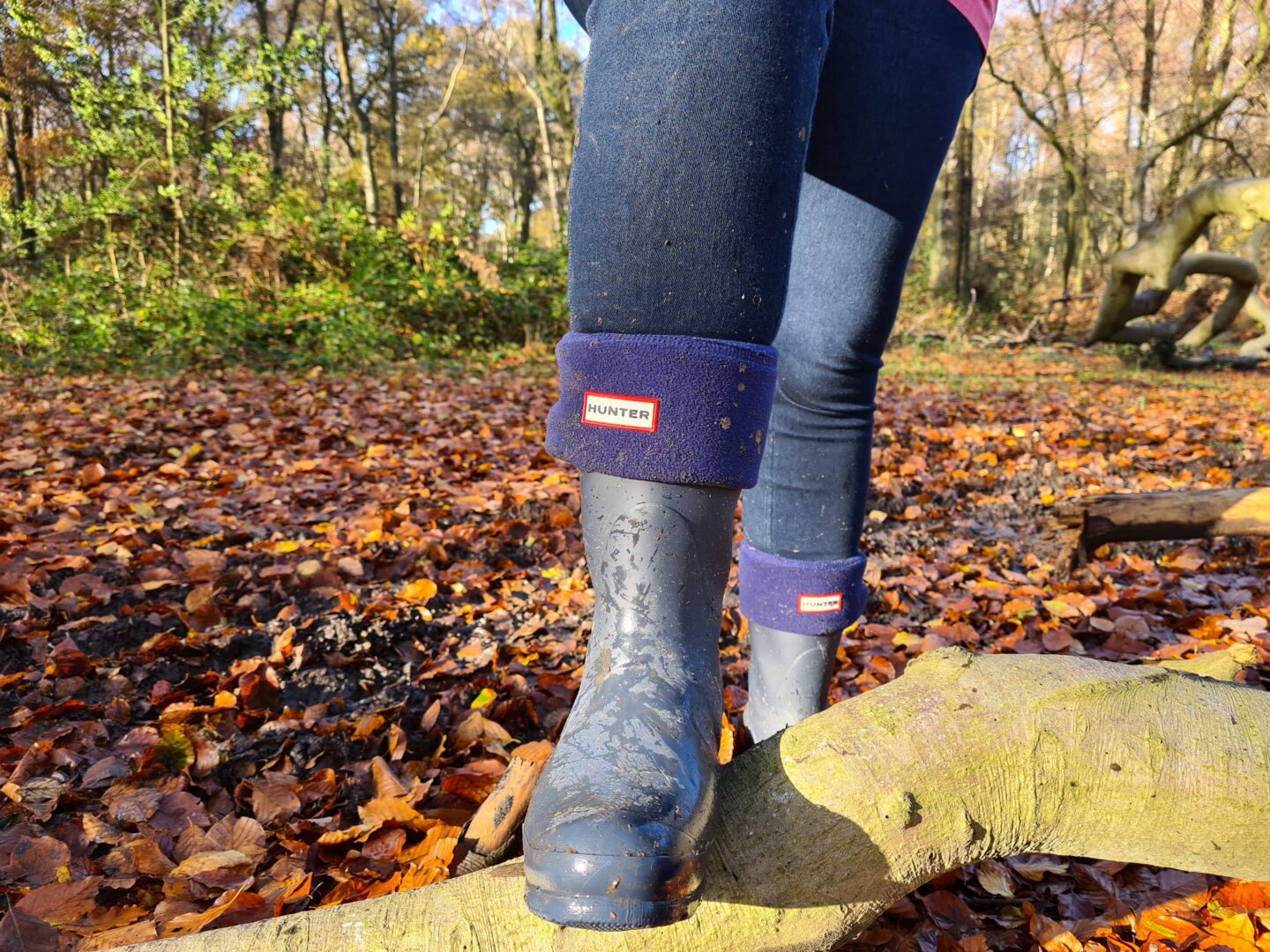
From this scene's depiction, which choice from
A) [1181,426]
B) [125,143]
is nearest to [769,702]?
[1181,426]

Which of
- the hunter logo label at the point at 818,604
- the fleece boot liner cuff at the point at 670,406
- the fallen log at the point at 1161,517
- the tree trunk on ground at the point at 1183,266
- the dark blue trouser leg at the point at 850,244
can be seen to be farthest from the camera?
the tree trunk on ground at the point at 1183,266

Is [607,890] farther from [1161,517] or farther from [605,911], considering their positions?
[1161,517]

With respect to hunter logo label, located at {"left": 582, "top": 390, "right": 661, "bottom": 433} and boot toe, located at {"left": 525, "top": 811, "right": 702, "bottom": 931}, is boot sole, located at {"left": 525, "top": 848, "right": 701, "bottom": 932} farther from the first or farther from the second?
hunter logo label, located at {"left": 582, "top": 390, "right": 661, "bottom": 433}

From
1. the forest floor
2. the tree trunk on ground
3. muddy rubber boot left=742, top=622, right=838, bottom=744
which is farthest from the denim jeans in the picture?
the tree trunk on ground

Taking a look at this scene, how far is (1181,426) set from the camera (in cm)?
520

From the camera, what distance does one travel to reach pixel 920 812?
0.79 metres

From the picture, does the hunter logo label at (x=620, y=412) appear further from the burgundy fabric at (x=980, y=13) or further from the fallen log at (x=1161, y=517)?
the fallen log at (x=1161, y=517)

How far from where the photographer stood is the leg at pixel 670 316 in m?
0.67

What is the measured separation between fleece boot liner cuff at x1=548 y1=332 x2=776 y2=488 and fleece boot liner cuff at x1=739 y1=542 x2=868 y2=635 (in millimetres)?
460

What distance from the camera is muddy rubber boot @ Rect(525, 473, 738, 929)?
0.58 meters

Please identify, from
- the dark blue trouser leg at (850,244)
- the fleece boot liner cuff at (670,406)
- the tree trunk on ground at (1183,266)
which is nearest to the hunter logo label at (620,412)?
the fleece boot liner cuff at (670,406)

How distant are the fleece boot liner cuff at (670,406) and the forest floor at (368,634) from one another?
2.55 ft

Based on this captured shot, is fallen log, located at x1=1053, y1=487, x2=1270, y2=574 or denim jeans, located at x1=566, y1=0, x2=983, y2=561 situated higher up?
denim jeans, located at x1=566, y1=0, x2=983, y2=561

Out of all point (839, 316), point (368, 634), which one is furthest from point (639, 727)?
point (368, 634)
